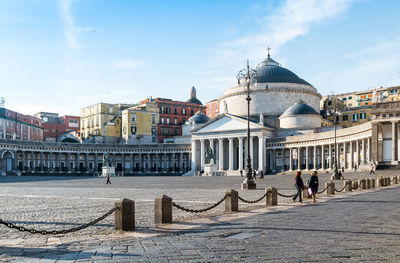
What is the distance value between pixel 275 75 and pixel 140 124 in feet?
107

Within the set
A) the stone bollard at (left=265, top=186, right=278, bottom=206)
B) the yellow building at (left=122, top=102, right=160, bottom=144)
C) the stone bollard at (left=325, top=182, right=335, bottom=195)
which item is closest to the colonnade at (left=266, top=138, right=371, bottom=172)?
the yellow building at (left=122, top=102, right=160, bottom=144)

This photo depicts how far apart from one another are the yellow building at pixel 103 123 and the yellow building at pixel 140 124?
11.8 ft

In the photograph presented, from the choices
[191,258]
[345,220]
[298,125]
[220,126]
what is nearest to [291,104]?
[298,125]

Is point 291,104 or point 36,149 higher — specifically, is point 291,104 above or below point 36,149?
above

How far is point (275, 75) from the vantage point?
310ft

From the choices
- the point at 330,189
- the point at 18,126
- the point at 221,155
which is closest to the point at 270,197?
the point at 330,189

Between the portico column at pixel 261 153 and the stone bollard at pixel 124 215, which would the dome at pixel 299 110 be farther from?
the stone bollard at pixel 124 215

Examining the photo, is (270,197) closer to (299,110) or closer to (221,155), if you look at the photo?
(299,110)

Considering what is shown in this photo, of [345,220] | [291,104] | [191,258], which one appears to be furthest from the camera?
[291,104]

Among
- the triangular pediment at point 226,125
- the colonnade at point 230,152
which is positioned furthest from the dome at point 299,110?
the colonnade at point 230,152

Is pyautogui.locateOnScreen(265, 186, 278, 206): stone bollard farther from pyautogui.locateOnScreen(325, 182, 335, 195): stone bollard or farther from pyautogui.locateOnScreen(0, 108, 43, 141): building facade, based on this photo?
pyautogui.locateOnScreen(0, 108, 43, 141): building facade

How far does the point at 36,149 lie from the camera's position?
279ft

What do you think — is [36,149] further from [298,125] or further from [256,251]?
[256,251]

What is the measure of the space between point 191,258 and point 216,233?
3.02 meters
